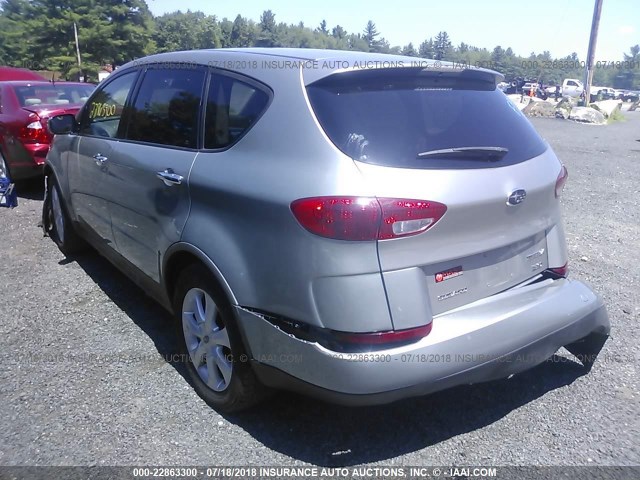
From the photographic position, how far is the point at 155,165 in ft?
10.2

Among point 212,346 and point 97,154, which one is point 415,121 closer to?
point 212,346

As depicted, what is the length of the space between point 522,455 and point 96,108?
3760 mm

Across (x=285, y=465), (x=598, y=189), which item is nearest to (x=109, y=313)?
(x=285, y=465)

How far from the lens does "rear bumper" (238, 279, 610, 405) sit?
2.21m

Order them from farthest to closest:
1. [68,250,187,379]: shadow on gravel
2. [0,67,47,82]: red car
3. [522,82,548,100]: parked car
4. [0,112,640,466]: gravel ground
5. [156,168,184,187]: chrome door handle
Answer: [522,82,548,100]: parked car
[0,67,47,82]: red car
[68,250,187,379]: shadow on gravel
[156,168,184,187]: chrome door handle
[0,112,640,466]: gravel ground

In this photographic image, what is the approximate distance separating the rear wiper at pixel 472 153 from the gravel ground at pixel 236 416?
1330mm

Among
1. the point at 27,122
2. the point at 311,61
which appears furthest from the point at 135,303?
the point at 27,122

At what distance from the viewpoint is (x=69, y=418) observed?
2.81 m

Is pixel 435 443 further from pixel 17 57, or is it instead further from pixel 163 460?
pixel 17 57

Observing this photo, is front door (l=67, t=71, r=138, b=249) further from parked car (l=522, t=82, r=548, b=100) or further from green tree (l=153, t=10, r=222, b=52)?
green tree (l=153, t=10, r=222, b=52)

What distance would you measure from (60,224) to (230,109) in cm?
308

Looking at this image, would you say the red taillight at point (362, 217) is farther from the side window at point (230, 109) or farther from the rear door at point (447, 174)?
the side window at point (230, 109)

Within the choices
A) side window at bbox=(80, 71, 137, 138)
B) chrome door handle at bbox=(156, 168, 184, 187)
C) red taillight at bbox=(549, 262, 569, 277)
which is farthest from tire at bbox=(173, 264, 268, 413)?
red taillight at bbox=(549, 262, 569, 277)

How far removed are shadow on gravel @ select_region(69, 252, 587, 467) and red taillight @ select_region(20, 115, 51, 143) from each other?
493cm
